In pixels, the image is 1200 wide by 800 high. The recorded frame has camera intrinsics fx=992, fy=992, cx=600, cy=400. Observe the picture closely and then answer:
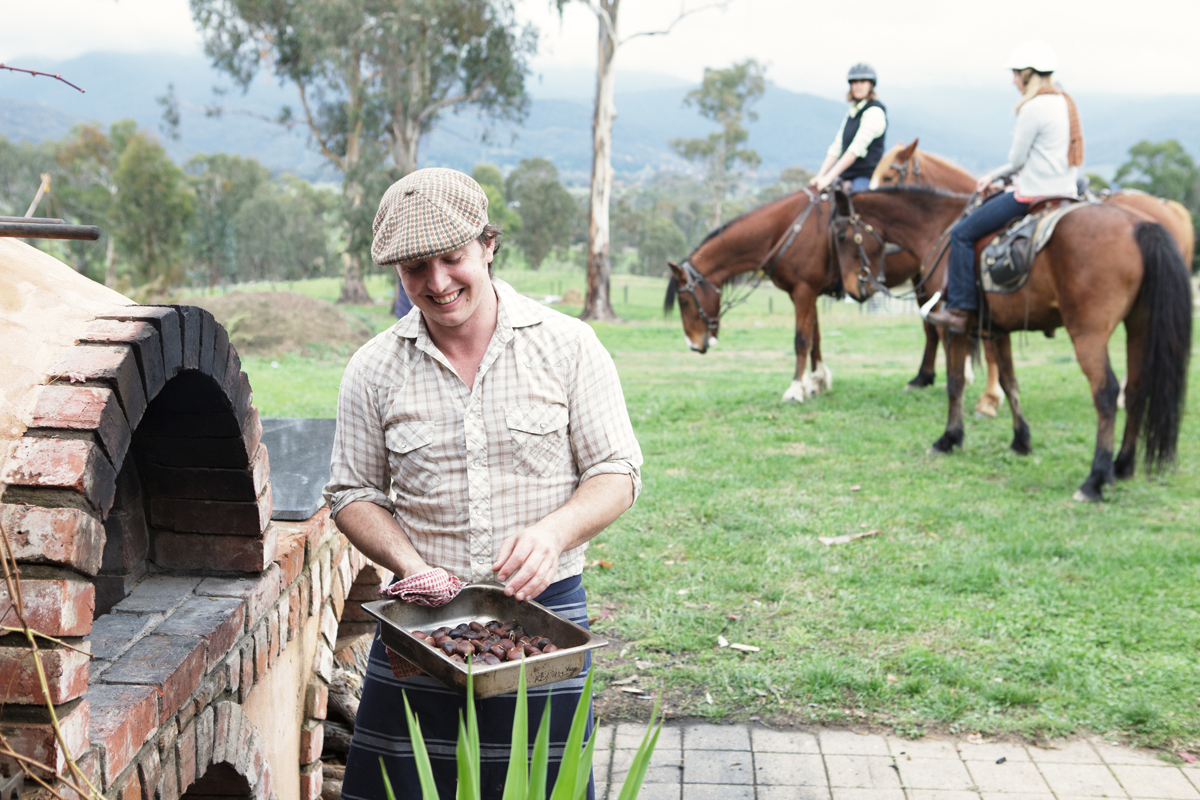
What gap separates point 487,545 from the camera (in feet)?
7.52

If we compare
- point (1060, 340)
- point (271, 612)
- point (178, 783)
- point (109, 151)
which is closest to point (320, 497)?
point (271, 612)

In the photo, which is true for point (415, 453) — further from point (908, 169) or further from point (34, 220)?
point (908, 169)

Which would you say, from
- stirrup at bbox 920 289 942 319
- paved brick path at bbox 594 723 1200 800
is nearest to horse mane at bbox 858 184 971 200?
stirrup at bbox 920 289 942 319

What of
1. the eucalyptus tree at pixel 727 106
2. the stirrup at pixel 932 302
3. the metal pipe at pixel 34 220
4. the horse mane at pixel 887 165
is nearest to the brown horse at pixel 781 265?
the horse mane at pixel 887 165

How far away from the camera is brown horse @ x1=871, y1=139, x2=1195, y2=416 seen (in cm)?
948

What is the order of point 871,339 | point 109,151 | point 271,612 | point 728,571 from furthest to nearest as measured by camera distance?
point 109,151, point 871,339, point 728,571, point 271,612

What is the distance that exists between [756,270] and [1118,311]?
4.22 meters

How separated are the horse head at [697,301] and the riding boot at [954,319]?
294cm

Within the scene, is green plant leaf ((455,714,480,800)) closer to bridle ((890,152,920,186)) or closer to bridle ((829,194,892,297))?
Answer: bridle ((829,194,892,297))

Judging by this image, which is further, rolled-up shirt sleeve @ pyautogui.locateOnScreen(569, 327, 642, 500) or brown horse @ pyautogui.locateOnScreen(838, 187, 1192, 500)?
brown horse @ pyautogui.locateOnScreen(838, 187, 1192, 500)

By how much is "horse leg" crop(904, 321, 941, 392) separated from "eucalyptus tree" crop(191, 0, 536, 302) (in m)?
19.0

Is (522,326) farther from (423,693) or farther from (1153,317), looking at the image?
(1153,317)

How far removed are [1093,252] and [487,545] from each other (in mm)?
5738

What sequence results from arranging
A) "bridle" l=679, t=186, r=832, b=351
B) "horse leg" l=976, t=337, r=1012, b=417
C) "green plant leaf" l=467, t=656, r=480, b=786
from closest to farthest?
"green plant leaf" l=467, t=656, r=480, b=786
"horse leg" l=976, t=337, r=1012, b=417
"bridle" l=679, t=186, r=832, b=351
